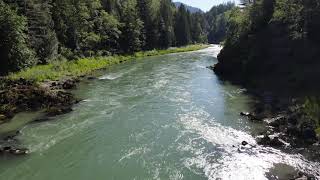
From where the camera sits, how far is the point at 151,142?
33344mm

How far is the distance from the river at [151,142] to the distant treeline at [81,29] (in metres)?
17.7

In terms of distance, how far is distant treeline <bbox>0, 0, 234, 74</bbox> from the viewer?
62.1 m

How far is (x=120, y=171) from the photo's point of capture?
91.8 ft

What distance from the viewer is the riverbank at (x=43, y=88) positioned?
44.8 m

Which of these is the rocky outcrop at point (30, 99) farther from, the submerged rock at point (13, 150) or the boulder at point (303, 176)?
the boulder at point (303, 176)

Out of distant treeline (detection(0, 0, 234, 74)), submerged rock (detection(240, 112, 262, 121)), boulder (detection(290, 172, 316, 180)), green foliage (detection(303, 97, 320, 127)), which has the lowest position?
submerged rock (detection(240, 112, 262, 121))

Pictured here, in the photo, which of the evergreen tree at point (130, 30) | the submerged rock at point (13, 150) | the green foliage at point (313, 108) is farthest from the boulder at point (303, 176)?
the evergreen tree at point (130, 30)

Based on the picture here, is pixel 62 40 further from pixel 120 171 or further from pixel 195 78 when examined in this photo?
pixel 120 171

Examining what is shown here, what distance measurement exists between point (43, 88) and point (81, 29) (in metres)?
42.0

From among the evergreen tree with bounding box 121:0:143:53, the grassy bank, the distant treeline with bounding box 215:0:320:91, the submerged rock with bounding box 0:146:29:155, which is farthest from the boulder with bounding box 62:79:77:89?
the evergreen tree with bounding box 121:0:143:53

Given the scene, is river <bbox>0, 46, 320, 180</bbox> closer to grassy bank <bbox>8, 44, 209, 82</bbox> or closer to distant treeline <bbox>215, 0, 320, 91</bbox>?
distant treeline <bbox>215, 0, 320, 91</bbox>

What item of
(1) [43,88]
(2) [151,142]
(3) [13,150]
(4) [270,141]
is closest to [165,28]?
(1) [43,88]

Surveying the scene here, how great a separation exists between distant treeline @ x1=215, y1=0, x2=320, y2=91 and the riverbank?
84.9ft

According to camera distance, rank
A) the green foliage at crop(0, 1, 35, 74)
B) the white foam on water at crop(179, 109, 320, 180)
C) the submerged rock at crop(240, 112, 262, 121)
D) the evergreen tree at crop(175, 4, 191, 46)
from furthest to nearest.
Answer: the evergreen tree at crop(175, 4, 191, 46) → the green foliage at crop(0, 1, 35, 74) → the submerged rock at crop(240, 112, 262, 121) → the white foam on water at crop(179, 109, 320, 180)
